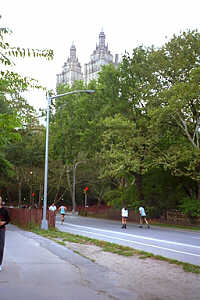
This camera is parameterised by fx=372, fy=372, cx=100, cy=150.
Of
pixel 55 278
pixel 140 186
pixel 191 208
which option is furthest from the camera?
pixel 140 186

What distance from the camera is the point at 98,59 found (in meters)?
159

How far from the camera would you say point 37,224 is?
70.9 ft

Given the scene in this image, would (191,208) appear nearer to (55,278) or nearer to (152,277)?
(152,277)

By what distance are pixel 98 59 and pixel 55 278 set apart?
157 meters

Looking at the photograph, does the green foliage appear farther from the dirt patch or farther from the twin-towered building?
the twin-towered building

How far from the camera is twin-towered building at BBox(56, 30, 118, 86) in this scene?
518ft

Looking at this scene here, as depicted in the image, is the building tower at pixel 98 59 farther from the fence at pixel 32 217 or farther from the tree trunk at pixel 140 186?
the fence at pixel 32 217

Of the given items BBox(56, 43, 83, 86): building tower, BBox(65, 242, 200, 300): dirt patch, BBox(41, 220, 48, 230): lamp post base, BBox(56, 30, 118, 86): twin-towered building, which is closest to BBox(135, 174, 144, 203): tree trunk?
BBox(41, 220, 48, 230): lamp post base

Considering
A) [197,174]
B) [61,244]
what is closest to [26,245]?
[61,244]

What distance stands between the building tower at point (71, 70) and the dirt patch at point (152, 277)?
150 metres

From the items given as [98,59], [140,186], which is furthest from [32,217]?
[98,59]

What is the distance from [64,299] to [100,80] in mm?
35853

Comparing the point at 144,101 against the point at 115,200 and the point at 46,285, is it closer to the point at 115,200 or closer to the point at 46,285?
the point at 115,200

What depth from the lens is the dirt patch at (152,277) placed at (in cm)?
666
